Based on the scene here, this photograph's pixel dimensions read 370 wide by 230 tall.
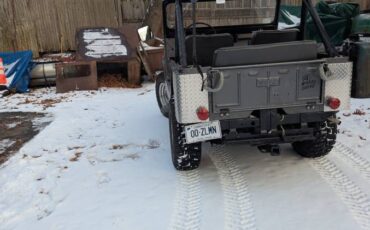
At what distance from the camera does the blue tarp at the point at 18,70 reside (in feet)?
29.4

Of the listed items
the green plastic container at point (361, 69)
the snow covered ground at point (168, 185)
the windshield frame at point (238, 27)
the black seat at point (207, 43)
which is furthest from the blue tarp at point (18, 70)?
the green plastic container at point (361, 69)

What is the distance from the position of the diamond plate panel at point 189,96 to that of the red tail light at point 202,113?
0.09 feet

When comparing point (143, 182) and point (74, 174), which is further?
point (74, 174)

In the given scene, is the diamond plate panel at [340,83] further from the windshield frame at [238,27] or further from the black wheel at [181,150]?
the windshield frame at [238,27]

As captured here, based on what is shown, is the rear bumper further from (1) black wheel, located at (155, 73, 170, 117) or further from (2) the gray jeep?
(1) black wheel, located at (155, 73, 170, 117)

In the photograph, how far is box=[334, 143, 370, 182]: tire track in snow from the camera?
3.95m

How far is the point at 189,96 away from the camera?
11.4 feet

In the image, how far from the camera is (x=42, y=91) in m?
9.12

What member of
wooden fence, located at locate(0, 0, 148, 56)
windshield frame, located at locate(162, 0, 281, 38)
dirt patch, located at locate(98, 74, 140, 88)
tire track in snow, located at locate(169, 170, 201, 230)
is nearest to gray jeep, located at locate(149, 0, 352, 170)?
tire track in snow, located at locate(169, 170, 201, 230)

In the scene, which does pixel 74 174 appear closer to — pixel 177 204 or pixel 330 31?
pixel 177 204

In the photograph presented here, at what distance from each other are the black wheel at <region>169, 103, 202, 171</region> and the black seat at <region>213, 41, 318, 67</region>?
0.79 meters

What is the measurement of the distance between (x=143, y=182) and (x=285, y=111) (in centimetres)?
166

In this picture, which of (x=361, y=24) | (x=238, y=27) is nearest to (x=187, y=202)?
(x=238, y=27)

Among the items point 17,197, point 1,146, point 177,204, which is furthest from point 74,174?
point 1,146
